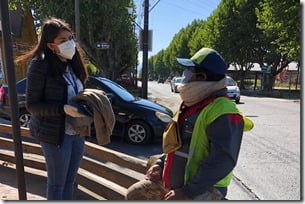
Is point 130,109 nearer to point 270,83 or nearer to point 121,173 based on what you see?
point 121,173

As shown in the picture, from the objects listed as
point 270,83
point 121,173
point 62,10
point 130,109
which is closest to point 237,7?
point 270,83

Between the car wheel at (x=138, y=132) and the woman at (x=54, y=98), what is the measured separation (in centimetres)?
454

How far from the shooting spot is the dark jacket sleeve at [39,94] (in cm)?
260

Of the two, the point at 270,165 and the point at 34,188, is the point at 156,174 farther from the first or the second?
the point at 270,165

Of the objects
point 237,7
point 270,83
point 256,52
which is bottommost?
point 270,83

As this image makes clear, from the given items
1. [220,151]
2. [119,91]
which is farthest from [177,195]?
[119,91]

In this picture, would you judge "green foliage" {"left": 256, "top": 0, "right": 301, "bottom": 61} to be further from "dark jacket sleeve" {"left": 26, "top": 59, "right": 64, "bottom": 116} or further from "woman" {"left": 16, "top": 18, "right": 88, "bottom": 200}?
"dark jacket sleeve" {"left": 26, "top": 59, "right": 64, "bottom": 116}

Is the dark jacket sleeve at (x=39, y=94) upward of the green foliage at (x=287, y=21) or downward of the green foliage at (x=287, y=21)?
downward

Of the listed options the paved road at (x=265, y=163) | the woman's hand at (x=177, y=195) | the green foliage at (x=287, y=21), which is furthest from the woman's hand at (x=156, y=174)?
the green foliage at (x=287, y=21)

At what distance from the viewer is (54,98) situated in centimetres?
266

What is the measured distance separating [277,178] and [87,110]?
363 cm

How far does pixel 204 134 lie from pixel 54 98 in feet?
3.94

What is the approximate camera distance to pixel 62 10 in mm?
20234

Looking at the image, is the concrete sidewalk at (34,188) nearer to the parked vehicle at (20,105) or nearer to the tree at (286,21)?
the parked vehicle at (20,105)
